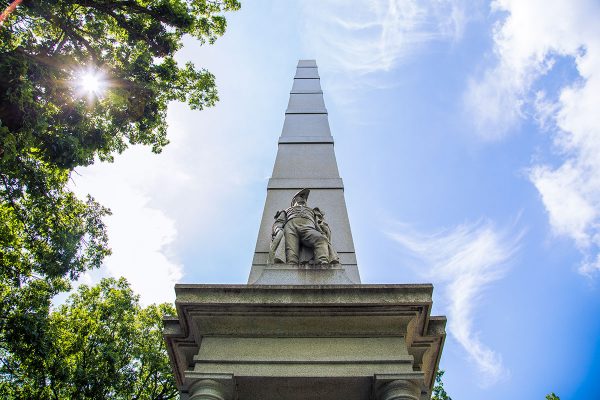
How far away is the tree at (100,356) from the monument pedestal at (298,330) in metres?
9.25

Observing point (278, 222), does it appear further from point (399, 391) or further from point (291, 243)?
point (399, 391)

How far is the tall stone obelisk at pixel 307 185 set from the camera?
27.2 feet

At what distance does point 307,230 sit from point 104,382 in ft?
36.7

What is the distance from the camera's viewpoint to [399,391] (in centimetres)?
635

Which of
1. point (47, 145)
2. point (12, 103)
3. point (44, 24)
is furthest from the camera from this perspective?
point (44, 24)

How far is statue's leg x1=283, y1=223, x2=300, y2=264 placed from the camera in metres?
8.63

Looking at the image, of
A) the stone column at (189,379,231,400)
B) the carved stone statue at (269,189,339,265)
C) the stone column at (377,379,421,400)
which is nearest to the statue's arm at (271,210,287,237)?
the carved stone statue at (269,189,339,265)

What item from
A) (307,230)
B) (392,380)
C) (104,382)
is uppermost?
(104,382)

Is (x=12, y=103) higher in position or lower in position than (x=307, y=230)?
higher

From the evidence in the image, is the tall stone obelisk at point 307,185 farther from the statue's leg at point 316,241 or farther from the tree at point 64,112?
the tree at point 64,112

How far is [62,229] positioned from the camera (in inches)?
546

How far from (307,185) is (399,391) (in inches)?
229

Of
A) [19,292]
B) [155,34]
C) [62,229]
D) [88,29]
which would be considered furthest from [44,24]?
[19,292]

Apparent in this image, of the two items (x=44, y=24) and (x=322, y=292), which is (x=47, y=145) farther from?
(x=322, y=292)
